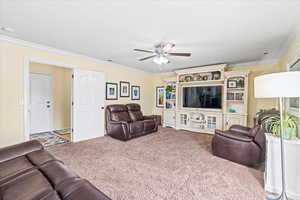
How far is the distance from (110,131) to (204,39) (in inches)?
133

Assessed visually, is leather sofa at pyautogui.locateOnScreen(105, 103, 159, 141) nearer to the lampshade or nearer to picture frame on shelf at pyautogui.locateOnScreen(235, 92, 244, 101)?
picture frame on shelf at pyautogui.locateOnScreen(235, 92, 244, 101)

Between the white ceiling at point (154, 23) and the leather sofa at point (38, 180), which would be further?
the white ceiling at point (154, 23)

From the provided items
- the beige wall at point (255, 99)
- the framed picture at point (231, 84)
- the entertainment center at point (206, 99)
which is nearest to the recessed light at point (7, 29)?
the entertainment center at point (206, 99)

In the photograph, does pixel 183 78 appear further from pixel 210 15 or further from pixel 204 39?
pixel 210 15

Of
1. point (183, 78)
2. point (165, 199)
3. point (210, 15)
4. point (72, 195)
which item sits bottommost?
point (165, 199)

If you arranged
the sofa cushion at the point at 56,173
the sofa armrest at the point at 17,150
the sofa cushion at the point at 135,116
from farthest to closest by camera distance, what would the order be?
1. the sofa cushion at the point at 135,116
2. the sofa armrest at the point at 17,150
3. the sofa cushion at the point at 56,173

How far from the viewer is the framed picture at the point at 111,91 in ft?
14.9

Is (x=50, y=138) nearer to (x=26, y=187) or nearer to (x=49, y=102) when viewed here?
(x=49, y=102)

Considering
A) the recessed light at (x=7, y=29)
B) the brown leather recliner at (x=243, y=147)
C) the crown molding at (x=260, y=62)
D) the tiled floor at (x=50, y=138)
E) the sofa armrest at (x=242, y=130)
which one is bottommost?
the tiled floor at (x=50, y=138)

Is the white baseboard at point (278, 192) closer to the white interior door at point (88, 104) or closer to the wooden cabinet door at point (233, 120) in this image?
the wooden cabinet door at point (233, 120)

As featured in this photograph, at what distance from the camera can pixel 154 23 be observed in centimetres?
213

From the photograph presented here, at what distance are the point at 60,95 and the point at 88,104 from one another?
1786 millimetres

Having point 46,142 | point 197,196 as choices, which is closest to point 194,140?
point 197,196

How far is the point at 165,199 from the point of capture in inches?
65.0
